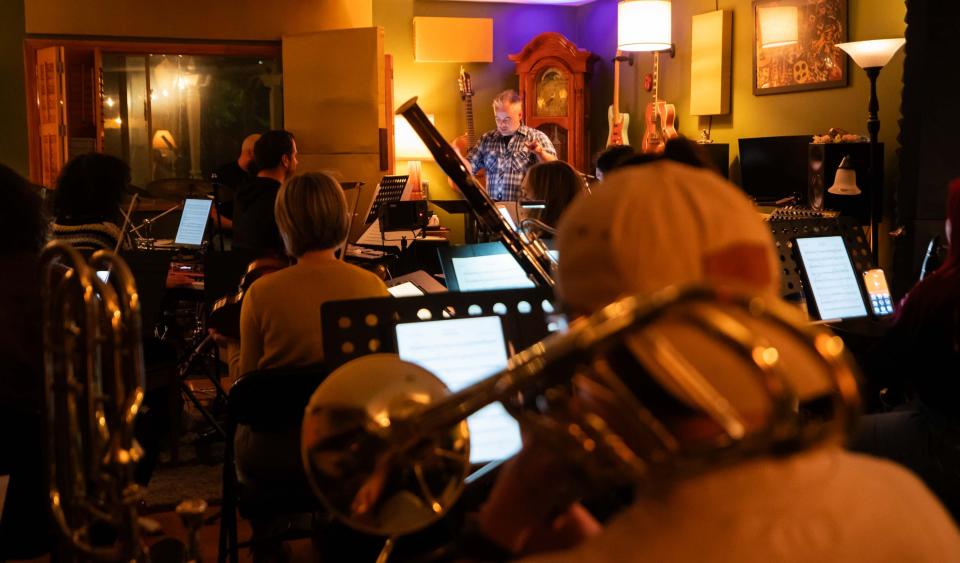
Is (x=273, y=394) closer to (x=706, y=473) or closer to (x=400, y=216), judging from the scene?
(x=706, y=473)

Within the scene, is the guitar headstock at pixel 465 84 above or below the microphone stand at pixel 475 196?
above

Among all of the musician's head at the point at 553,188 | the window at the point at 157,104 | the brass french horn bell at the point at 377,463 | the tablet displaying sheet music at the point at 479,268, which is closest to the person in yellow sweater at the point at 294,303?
the tablet displaying sheet music at the point at 479,268

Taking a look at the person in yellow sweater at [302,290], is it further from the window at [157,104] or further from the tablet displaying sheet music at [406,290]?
the window at [157,104]

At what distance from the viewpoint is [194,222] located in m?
5.52

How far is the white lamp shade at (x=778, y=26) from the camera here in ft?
20.9

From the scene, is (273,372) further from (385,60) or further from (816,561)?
(385,60)

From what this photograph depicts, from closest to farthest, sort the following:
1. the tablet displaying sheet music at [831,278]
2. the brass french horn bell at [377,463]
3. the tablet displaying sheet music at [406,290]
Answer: the brass french horn bell at [377,463] < the tablet displaying sheet music at [406,290] < the tablet displaying sheet music at [831,278]

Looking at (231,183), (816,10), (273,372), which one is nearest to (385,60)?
(231,183)

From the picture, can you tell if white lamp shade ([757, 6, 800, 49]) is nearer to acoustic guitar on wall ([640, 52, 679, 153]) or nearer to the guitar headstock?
acoustic guitar on wall ([640, 52, 679, 153])

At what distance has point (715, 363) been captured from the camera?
0.69 metres

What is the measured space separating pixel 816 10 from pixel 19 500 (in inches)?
217

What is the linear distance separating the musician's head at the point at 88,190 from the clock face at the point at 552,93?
5.46m

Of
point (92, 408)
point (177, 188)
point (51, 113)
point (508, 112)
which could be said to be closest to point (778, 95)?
point (508, 112)

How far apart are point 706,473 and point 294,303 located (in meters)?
1.96
